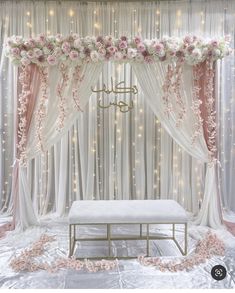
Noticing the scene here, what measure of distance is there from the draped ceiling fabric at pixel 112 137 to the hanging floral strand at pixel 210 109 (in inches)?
23.5

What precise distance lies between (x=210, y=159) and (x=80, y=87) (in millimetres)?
1583

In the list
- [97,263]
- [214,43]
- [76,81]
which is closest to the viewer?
[97,263]

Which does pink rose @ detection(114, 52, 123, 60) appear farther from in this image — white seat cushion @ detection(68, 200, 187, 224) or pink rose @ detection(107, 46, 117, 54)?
white seat cushion @ detection(68, 200, 187, 224)

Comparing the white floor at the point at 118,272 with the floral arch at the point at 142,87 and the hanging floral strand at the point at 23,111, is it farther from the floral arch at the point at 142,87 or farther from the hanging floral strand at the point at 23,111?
the hanging floral strand at the point at 23,111

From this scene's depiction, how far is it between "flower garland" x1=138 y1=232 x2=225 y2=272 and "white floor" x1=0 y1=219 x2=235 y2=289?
5 centimetres

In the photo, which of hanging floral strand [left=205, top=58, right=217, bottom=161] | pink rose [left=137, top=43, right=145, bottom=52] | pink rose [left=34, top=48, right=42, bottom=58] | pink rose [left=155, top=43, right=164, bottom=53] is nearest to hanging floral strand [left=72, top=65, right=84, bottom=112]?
pink rose [left=34, top=48, right=42, bottom=58]

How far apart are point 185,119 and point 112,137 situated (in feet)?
3.39

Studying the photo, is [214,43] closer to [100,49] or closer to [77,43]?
[100,49]

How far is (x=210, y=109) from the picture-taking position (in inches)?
154

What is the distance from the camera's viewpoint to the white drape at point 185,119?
12.8 feet

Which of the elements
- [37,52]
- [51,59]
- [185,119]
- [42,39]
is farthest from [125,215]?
[42,39]

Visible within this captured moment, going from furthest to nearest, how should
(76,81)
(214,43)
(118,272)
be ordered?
(76,81)
(214,43)
(118,272)

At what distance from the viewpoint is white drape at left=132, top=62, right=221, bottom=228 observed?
154 inches

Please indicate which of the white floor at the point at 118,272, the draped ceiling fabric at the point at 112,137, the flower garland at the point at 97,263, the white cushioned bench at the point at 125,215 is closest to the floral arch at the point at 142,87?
the white floor at the point at 118,272
